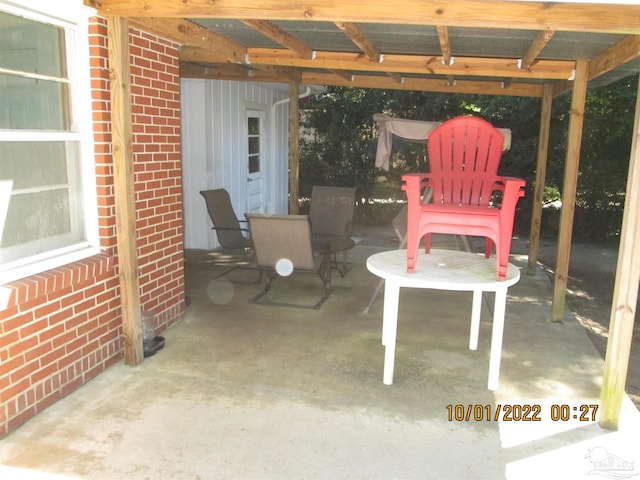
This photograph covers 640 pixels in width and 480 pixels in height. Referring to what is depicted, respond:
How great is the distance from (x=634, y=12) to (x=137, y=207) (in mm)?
3084

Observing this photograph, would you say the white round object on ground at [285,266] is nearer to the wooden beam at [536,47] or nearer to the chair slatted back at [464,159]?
the chair slatted back at [464,159]

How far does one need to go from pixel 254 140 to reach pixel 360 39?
543 centimetres

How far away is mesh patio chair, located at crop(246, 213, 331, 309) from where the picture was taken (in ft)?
15.5

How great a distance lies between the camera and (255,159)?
912cm

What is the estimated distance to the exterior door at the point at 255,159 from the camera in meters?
8.76

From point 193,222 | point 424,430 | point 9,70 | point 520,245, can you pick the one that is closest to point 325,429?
point 424,430

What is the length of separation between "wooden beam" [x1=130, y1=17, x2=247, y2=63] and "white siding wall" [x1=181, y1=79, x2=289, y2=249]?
247cm

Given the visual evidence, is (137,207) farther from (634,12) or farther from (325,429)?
(634,12)

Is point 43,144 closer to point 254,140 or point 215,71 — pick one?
point 215,71

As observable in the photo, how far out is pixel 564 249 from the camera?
4.47 meters

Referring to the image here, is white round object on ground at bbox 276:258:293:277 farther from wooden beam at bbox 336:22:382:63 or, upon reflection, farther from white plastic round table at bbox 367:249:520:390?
wooden beam at bbox 336:22:382:63

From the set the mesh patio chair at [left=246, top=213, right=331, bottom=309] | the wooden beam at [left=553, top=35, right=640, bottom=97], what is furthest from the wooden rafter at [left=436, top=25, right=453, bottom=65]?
the mesh patio chair at [left=246, top=213, right=331, bottom=309]

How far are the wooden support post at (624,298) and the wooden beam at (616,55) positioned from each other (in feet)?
3.20

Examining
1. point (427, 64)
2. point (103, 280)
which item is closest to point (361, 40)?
point (427, 64)
